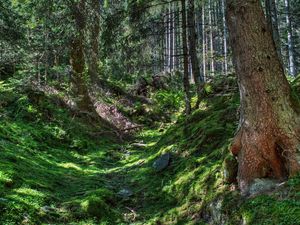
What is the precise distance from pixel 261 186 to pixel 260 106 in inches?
47.0

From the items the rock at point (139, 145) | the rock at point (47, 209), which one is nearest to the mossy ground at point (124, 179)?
the rock at point (47, 209)

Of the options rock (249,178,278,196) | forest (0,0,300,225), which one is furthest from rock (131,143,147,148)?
rock (249,178,278,196)

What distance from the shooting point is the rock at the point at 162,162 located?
9773 mm

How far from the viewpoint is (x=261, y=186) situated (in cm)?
579

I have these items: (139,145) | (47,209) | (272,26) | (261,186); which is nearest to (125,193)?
(47,209)

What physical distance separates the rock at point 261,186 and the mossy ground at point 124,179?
0.21 meters

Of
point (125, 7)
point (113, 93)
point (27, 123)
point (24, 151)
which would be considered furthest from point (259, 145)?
point (113, 93)

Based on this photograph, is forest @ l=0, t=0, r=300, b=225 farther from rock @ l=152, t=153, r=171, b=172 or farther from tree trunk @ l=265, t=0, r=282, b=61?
tree trunk @ l=265, t=0, r=282, b=61

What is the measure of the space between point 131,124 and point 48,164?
8.98 m

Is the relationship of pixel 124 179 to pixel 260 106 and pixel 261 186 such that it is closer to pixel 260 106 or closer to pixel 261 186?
pixel 261 186

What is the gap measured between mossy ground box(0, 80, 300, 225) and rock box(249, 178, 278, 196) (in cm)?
21

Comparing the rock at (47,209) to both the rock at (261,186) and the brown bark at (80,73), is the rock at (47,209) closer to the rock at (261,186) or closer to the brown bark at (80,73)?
the rock at (261,186)

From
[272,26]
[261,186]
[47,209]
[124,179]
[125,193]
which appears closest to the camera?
[261,186]

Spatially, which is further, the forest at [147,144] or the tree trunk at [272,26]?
the tree trunk at [272,26]
